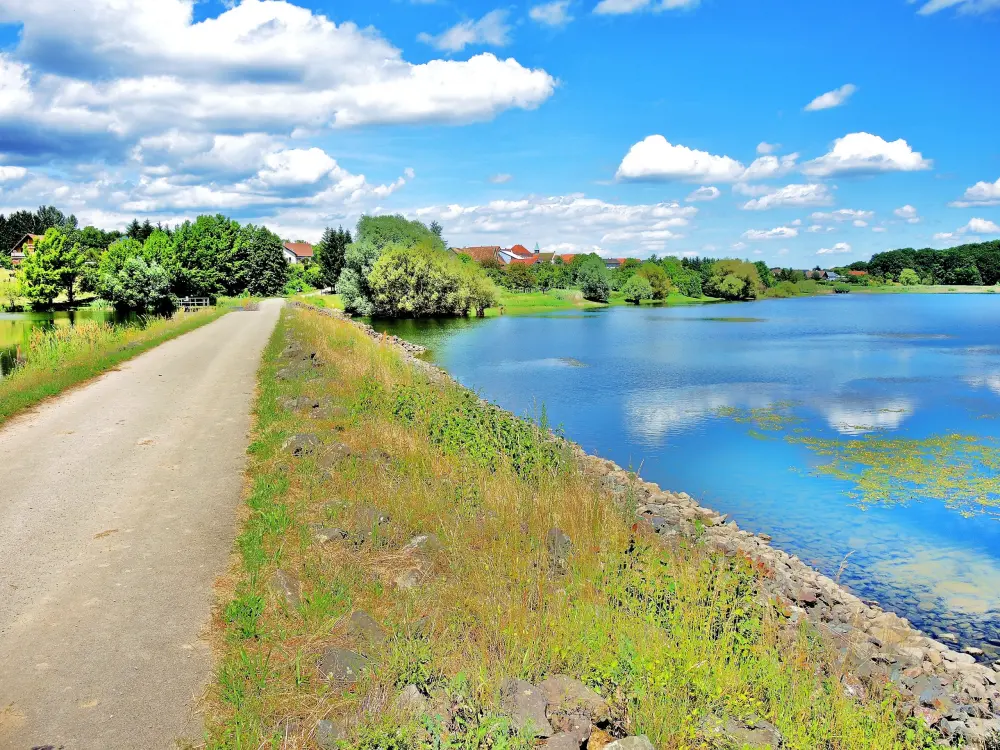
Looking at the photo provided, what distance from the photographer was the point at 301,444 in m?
11.3

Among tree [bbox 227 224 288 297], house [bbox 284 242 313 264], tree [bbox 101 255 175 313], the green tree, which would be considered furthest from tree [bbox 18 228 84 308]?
house [bbox 284 242 313 264]

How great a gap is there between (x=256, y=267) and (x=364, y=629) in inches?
4239

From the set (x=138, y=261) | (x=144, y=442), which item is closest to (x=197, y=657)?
(x=144, y=442)

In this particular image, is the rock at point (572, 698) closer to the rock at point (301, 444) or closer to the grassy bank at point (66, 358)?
the rock at point (301, 444)

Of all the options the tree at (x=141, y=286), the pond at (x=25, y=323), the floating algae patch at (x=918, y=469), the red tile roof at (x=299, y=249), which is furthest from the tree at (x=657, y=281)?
the floating algae patch at (x=918, y=469)

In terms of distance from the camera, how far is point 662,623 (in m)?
6.98

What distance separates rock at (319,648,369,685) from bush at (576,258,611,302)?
11673 cm

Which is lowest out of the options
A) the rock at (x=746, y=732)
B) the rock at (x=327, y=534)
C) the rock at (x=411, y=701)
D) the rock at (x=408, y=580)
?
the rock at (x=746, y=732)

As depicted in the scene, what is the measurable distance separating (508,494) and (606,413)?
1492cm

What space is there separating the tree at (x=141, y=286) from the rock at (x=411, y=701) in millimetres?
70119

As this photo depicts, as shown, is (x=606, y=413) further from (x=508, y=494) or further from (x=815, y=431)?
(x=508, y=494)

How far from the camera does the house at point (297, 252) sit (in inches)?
6897

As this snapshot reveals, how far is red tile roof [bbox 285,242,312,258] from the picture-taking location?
179 meters

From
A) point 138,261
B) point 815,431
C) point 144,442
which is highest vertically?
point 138,261
